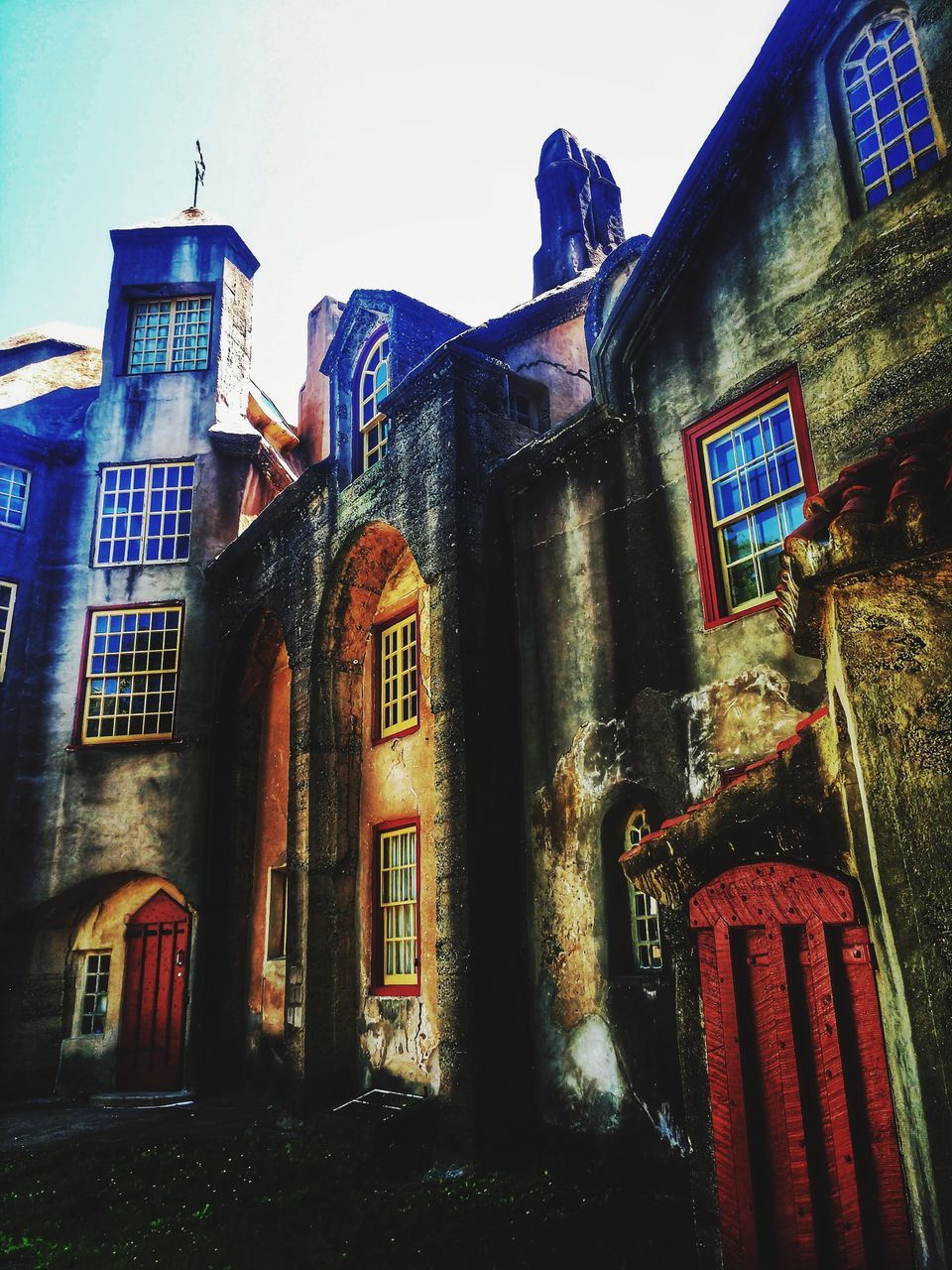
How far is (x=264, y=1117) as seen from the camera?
11.3 meters

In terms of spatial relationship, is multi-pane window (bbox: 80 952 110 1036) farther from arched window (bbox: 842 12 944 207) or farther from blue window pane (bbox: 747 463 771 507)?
arched window (bbox: 842 12 944 207)

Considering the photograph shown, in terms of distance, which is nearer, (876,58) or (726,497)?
(876,58)

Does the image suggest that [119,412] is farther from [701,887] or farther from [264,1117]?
[701,887]

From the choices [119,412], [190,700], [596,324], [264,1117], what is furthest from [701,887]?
[119,412]

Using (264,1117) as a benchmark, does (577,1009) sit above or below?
above

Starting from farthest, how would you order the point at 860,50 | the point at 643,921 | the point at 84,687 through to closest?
the point at 84,687
the point at 643,921
the point at 860,50

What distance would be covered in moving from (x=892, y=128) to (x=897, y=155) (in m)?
0.27

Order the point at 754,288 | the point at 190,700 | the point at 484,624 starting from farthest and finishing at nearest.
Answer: the point at 190,700, the point at 484,624, the point at 754,288

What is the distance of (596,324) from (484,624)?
12.3 feet

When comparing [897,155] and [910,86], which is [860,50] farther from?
[897,155]

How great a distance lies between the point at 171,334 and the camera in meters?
17.6

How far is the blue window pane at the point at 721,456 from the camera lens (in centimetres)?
795

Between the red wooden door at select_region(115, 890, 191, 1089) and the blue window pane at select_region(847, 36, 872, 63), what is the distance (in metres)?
14.5

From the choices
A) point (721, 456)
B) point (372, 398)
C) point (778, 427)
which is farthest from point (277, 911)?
point (778, 427)
